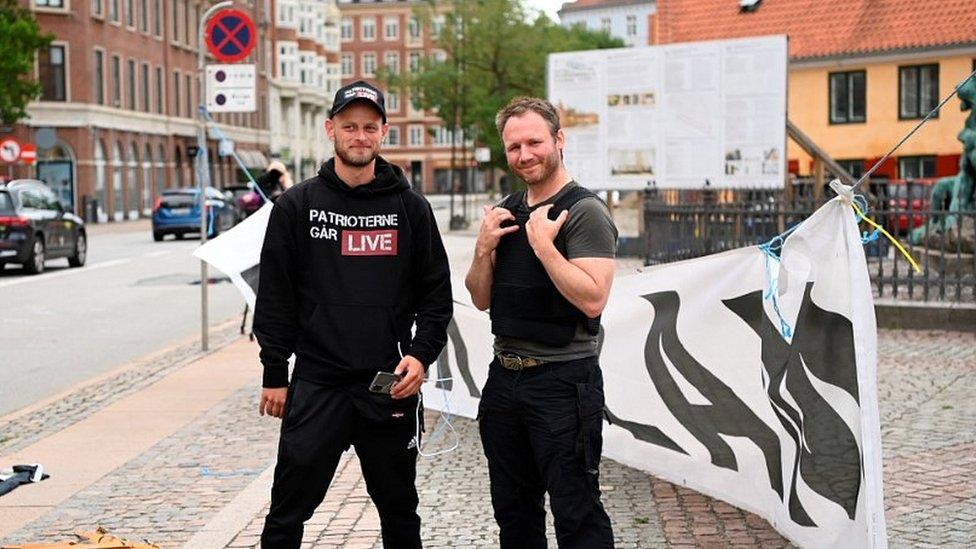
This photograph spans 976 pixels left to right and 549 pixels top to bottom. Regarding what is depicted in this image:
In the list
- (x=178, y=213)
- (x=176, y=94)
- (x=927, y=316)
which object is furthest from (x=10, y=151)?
(x=927, y=316)

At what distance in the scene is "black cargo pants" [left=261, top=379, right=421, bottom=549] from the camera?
484 cm

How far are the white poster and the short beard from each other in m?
16.9

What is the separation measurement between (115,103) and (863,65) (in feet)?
102

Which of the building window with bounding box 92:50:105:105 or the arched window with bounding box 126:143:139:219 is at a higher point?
the building window with bounding box 92:50:105:105

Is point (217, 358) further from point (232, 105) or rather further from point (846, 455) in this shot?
point (846, 455)

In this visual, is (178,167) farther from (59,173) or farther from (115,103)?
(59,173)

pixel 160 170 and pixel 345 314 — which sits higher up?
pixel 160 170

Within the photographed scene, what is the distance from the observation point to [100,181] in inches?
2270

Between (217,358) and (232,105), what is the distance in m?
2.68

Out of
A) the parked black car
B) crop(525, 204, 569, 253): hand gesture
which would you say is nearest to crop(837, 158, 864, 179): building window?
the parked black car

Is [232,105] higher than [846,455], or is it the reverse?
[232,105]

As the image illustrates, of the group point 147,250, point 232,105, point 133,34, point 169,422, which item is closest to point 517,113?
point 169,422

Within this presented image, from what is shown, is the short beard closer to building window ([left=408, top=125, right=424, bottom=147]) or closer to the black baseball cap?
the black baseball cap

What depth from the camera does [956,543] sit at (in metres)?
6.10
